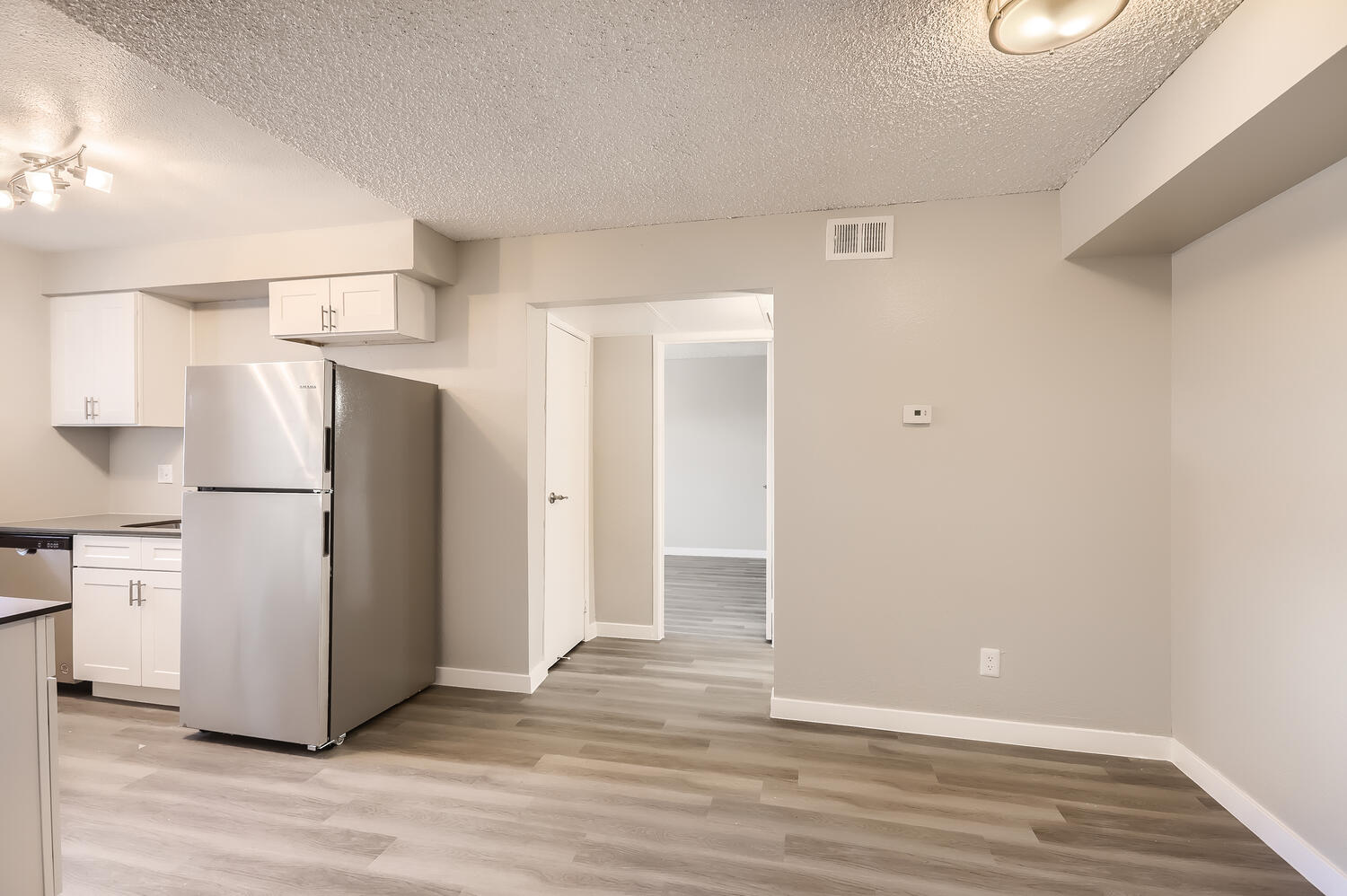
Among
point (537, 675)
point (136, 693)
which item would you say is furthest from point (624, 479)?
point (136, 693)

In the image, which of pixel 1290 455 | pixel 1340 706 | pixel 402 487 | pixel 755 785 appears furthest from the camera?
pixel 402 487

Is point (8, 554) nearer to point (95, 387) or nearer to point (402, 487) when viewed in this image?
point (95, 387)

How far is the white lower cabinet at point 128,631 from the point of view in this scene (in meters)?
3.06

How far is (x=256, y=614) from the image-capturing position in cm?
263

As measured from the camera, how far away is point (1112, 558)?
261 cm

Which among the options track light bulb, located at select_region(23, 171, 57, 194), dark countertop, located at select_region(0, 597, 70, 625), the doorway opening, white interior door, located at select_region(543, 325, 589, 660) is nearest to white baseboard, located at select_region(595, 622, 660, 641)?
the doorway opening

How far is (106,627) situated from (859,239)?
4292 millimetres

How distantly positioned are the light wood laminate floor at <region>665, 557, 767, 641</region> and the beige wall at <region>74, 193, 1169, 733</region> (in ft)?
5.38

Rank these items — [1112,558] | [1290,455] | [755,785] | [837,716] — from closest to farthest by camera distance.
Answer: [1290,455] < [755,785] < [1112,558] < [837,716]

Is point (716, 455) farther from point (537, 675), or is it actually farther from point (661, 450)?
point (537, 675)

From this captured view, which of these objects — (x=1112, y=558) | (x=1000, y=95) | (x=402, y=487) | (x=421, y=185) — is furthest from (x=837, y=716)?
(x=421, y=185)

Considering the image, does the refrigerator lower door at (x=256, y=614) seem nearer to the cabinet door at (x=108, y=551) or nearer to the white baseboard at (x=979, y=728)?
the cabinet door at (x=108, y=551)

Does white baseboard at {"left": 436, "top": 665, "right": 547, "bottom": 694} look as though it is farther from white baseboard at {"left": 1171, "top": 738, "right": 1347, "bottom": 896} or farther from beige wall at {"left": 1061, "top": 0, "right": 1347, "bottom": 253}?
beige wall at {"left": 1061, "top": 0, "right": 1347, "bottom": 253}

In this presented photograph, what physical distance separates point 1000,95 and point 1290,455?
1.47 meters
